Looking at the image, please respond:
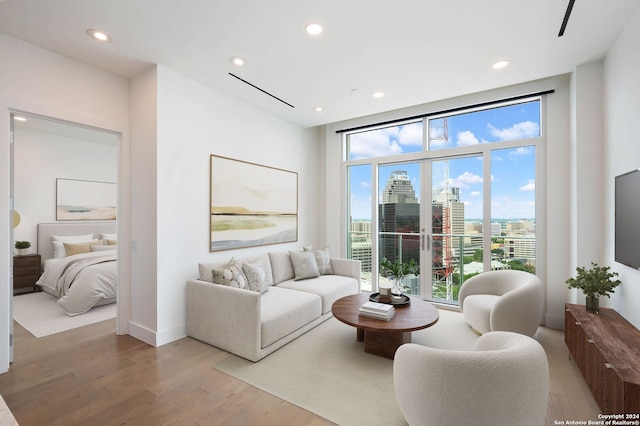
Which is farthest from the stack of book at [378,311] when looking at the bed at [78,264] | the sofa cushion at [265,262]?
the bed at [78,264]

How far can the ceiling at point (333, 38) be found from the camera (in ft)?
7.10

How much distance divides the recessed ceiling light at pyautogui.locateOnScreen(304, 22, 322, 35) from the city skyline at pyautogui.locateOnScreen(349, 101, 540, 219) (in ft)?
8.58

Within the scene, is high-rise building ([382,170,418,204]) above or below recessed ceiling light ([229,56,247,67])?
below

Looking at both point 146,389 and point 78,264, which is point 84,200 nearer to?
point 78,264

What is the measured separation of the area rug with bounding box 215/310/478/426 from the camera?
2.01 m

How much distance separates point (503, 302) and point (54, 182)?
737 centimetres

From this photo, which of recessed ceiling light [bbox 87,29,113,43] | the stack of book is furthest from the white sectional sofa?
recessed ceiling light [bbox 87,29,113,43]

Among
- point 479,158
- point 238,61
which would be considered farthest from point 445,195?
point 238,61

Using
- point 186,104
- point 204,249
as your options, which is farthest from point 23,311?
point 186,104

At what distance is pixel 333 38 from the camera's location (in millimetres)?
2521

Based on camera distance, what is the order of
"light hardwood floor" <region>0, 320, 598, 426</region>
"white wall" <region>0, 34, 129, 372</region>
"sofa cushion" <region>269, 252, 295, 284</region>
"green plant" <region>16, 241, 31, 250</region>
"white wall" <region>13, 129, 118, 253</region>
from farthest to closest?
"white wall" <region>13, 129, 118, 253</region> < "green plant" <region>16, 241, 31, 250</region> < "sofa cushion" <region>269, 252, 295, 284</region> < "white wall" <region>0, 34, 129, 372</region> < "light hardwood floor" <region>0, 320, 598, 426</region>

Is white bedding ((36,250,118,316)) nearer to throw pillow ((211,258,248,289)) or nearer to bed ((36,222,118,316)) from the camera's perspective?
bed ((36,222,118,316))

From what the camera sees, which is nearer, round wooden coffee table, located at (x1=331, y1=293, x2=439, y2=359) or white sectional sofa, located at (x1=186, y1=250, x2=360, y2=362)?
round wooden coffee table, located at (x1=331, y1=293, x2=439, y2=359)

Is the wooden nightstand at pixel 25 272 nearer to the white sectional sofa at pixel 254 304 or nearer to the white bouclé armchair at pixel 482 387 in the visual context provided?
the white sectional sofa at pixel 254 304
